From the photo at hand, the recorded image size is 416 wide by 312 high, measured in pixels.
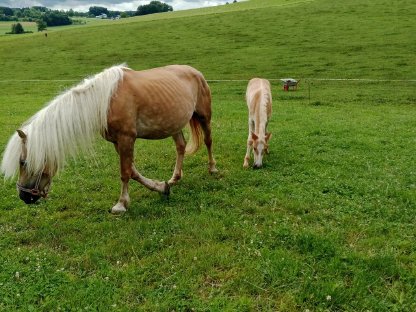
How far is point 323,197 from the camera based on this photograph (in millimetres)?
7168

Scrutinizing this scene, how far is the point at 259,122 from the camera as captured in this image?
9906 mm

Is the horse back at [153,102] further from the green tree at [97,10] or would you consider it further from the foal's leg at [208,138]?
the green tree at [97,10]

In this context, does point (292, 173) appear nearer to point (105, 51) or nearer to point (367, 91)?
point (367, 91)

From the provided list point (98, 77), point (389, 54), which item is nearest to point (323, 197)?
point (98, 77)

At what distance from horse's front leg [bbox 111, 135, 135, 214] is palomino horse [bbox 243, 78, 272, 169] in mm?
Result: 3344

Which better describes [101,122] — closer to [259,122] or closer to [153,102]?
[153,102]

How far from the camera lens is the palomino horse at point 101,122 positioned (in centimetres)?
589

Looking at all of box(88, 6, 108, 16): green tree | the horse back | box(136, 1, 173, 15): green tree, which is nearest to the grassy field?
the horse back

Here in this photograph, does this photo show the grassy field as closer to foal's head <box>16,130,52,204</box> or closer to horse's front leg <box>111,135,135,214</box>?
horse's front leg <box>111,135,135,214</box>

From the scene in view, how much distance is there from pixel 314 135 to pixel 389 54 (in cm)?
2402

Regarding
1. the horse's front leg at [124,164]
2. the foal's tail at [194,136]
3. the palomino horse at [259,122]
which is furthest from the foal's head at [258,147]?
the horse's front leg at [124,164]

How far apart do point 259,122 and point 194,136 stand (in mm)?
1801

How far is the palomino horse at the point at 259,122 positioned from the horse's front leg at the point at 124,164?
11.0ft

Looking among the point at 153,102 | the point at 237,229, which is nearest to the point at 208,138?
the point at 153,102
